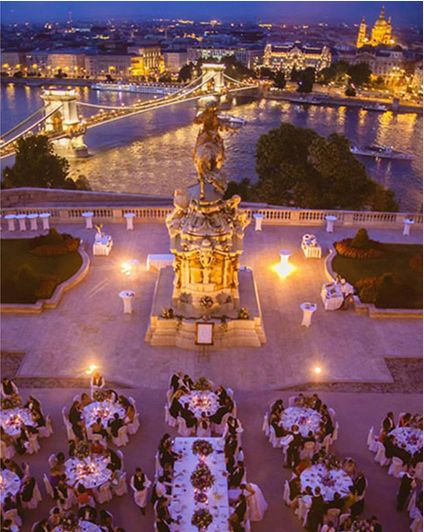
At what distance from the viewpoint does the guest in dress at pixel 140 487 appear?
12992 millimetres

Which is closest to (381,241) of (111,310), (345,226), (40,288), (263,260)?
(345,226)

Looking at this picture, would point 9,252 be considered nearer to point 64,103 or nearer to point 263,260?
point 263,260

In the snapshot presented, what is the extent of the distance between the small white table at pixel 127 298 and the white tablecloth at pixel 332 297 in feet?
24.0

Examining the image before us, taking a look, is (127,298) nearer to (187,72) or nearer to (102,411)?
(102,411)

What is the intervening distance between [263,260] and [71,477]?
580 inches

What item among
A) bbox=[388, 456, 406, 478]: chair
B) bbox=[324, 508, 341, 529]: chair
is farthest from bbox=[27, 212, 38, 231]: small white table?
bbox=[324, 508, 341, 529]: chair

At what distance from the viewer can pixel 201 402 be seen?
15.7 meters

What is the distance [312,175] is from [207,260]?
25122mm

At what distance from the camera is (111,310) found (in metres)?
21.7

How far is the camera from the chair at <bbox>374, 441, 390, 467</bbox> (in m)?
14.6

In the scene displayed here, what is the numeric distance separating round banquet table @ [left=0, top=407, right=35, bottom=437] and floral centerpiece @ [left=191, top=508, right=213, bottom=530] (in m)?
5.24

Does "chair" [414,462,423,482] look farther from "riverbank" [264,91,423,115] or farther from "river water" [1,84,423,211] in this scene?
"riverbank" [264,91,423,115]

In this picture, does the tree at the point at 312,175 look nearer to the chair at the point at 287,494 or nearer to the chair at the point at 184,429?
the chair at the point at 184,429

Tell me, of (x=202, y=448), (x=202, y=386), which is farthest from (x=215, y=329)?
(x=202, y=448)
